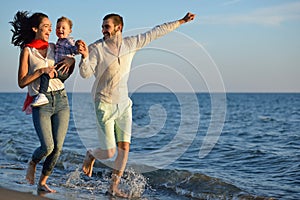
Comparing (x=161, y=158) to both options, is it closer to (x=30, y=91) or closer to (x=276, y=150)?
(x=276, y=150)

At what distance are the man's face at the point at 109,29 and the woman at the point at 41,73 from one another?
486 millimetres

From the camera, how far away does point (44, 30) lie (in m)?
5.25

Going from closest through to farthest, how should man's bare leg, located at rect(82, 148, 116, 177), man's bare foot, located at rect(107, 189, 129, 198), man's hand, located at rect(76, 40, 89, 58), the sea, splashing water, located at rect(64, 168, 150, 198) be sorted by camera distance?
man's hand, located at rect(76, 40, 89, 58) < man's bare leg, located at rect(82, 148, 116, 177) < man's bare foot, located at rect(107, 189, 129, 198) < splashing water, located at rect(64, 168, 150, 198) < the sea

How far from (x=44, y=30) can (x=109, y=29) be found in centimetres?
72

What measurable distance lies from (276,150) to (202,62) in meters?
7.34

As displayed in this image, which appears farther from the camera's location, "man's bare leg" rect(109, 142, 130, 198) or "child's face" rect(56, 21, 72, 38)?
"man's bare leg" rect(109, 142, 130, 198)

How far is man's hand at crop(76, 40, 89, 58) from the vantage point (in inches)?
198

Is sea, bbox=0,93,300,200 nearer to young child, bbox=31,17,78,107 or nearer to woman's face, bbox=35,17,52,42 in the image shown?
young child, bbox=31,17,78,107

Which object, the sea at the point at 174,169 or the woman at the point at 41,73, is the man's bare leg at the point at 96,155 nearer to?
the sea at the point at 174,169

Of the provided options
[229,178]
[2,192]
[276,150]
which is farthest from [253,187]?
[276,150]

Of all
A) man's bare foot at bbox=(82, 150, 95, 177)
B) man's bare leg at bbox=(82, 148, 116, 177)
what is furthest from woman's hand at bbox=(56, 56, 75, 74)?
man's bare foot at bbox=(82, 150, 95, 177)

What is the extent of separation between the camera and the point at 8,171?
7.79 metres

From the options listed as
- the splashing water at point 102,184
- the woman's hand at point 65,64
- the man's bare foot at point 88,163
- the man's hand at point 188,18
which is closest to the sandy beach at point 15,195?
Answer: the man's bare foot at point 88,163

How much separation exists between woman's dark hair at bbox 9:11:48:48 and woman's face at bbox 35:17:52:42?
0.05m
